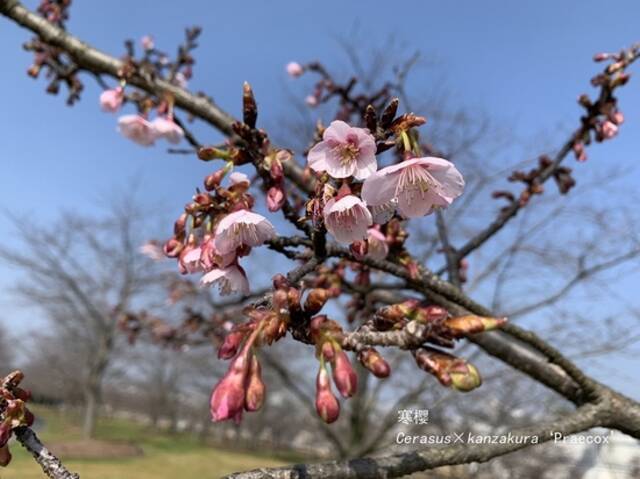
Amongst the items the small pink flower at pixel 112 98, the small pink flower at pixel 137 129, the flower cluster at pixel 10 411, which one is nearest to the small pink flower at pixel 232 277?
the flower cluster at pixel 10 411

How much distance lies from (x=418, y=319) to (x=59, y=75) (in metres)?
2.55

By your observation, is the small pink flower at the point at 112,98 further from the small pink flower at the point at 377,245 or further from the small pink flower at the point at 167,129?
the small pink flower at the point at 377,245

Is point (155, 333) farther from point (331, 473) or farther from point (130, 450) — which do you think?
point (130, 450)

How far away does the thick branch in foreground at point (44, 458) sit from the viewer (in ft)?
2.18

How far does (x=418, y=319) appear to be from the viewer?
2.33 ft

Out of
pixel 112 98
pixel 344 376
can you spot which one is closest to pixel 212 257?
pixel 344 376

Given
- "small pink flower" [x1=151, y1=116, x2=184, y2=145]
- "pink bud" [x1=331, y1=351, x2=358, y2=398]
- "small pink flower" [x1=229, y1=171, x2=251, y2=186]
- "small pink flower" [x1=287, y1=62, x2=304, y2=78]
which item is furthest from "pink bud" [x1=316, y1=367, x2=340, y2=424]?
"small pink flower" [x1=287, y1=62, x2=304, y2=78]

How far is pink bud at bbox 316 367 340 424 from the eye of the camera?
683 mm

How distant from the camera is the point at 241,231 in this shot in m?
0.96

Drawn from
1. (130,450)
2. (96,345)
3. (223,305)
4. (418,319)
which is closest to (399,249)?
(418,319)

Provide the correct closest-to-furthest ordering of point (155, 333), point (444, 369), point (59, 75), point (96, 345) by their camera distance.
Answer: point (444, 369) → point (59, 75) → point (155, 333) → point (96, 345)

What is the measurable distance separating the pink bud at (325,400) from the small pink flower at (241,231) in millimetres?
Answer: 328

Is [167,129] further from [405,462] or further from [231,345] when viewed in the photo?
[405,462]

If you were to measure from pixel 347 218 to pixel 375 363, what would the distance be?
0.82 feet
